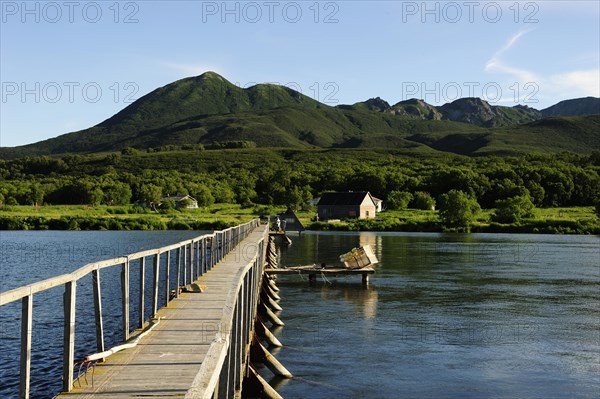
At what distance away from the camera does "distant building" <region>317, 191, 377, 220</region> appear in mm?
113125

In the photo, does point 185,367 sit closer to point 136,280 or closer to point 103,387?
point 103,387

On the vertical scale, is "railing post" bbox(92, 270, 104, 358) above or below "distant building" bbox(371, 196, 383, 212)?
below

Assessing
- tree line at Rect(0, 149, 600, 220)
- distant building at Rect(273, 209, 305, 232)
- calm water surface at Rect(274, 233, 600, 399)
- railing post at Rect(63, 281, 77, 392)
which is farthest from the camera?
tree line at Rect(0, 149, 600, 220)

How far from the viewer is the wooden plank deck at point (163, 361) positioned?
8055 mm

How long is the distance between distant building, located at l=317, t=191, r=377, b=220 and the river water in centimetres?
6941

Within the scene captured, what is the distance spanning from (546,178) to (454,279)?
340 feet

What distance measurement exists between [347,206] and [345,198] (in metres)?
2.23

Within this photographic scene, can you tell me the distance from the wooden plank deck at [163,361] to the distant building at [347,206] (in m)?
99.1

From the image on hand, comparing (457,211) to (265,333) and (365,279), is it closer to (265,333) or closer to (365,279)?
(365,279)

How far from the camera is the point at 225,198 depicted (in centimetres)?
14538

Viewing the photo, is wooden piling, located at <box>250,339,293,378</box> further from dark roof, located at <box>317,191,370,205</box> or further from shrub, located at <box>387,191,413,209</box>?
shrub, located at <box>387,191,413,209</box>

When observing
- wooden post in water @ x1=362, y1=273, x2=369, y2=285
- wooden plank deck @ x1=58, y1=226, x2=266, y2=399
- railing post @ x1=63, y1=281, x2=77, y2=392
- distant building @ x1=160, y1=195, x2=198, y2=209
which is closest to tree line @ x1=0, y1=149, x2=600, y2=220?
distant building @ x1=160, y1=195, x2=198, y2=209

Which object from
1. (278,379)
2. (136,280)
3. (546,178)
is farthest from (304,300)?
(546,178)

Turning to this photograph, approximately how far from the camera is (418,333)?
72.6 feet
